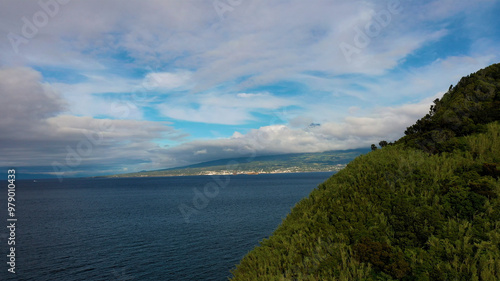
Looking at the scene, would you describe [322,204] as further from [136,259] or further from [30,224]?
[30,224]

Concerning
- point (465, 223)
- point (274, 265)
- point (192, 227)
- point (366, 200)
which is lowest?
point (192, 227)

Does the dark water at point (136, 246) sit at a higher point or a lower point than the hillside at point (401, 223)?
lower

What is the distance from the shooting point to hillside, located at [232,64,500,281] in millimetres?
14625

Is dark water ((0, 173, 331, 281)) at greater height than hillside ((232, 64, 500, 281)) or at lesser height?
lesser

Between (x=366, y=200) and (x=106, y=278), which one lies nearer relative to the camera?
(x=366, y=200)

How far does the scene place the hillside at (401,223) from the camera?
14.6 metres

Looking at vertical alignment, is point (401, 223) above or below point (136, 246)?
above

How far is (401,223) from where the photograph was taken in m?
17.5

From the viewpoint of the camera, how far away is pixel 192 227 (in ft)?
195

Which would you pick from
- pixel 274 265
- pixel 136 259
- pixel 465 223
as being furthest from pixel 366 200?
pixel 136 259

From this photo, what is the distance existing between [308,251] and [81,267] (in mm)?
33672

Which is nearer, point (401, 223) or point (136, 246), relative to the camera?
point (401, 223)

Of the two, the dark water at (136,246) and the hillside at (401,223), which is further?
the dark water at (136,246)

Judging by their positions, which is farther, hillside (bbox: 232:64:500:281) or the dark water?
the dark water
